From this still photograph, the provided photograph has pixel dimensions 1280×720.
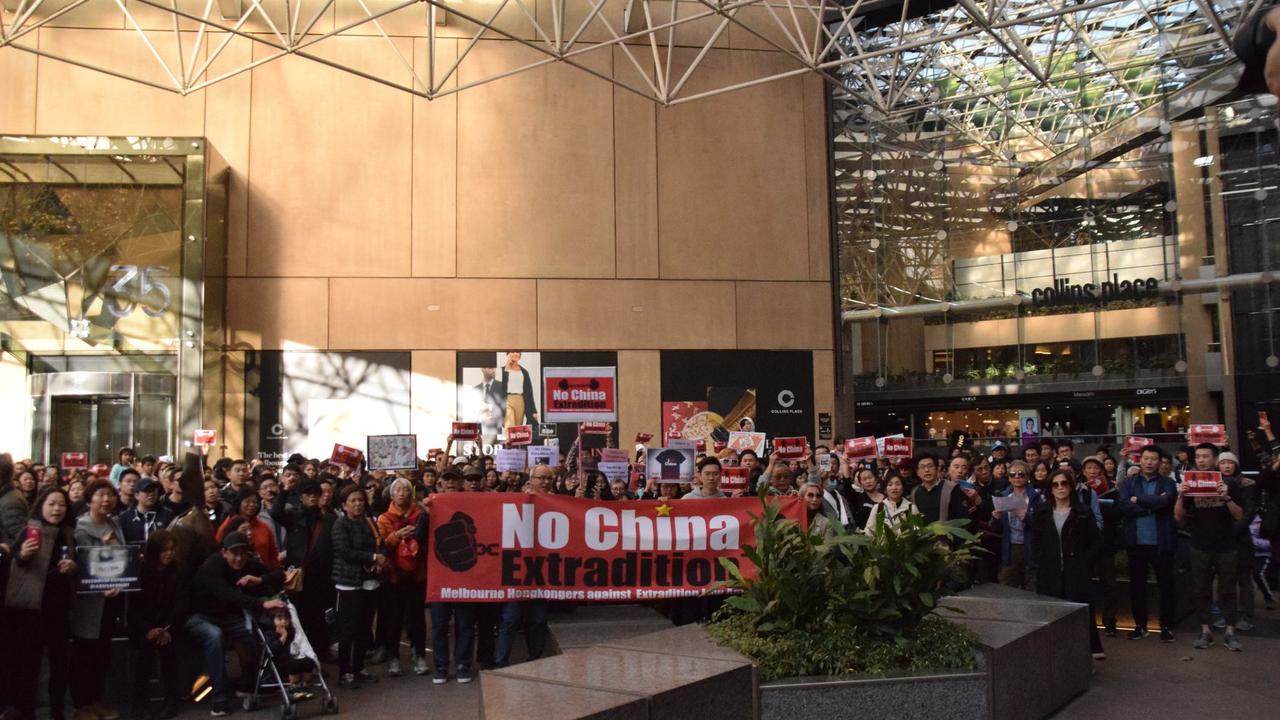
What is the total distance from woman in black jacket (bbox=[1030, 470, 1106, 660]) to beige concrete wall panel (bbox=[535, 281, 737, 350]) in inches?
520

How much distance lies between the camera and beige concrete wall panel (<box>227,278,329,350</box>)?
72.8ft

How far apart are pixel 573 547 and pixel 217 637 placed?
285cm

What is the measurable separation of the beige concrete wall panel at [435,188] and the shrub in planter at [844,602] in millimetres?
16368

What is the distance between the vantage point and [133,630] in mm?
8266

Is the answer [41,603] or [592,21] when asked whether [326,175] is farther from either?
[41,603]

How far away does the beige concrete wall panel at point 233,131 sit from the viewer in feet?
73.4

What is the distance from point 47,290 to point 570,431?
9.96 meters

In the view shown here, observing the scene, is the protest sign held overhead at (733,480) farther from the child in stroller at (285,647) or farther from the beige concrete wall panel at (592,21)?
the beige concrete wall panel at (592,21)

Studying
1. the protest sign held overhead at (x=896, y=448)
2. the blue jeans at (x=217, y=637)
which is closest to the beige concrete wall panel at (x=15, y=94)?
the blue jeans at (x=217, y=637)

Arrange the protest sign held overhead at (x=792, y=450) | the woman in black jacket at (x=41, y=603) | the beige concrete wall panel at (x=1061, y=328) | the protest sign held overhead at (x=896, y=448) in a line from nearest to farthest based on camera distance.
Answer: the woman in black jacket at (x=41, y=603) → the protest sign held overhead at (x=896, y=448) → the protest sign held overhead at (x=792, y=450) → the beige concrete wall panel at (x=1061, y=328)

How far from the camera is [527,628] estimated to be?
31.4 ft

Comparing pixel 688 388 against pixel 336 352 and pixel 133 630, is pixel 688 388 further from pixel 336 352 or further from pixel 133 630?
pixel 133 630

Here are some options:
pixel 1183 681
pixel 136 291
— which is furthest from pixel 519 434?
pixel 1183 681

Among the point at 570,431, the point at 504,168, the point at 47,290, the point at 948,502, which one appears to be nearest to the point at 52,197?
the point at 47,290
